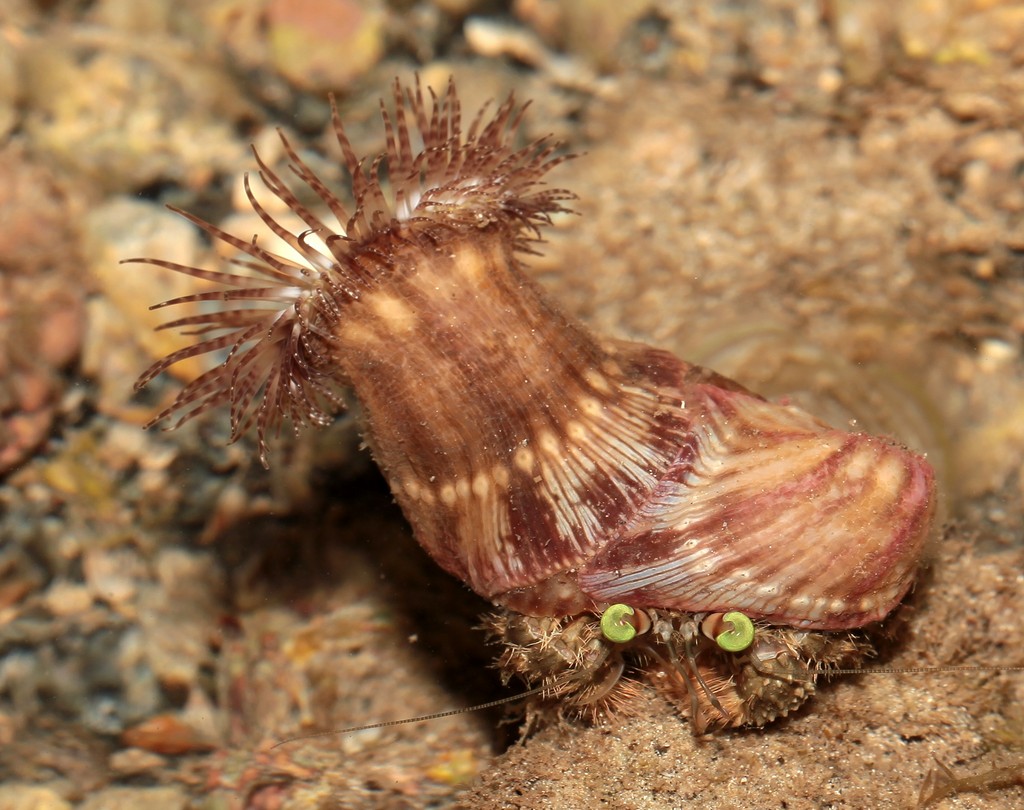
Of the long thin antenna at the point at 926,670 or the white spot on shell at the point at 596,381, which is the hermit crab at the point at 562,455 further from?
the long thin antenna at the point at 926,670

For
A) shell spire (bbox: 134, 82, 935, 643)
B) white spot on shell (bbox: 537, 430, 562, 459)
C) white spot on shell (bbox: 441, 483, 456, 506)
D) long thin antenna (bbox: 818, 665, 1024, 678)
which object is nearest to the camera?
shell spire (bbox: 134, 82, 935, 643)

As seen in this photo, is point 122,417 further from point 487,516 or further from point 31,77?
point 487,516

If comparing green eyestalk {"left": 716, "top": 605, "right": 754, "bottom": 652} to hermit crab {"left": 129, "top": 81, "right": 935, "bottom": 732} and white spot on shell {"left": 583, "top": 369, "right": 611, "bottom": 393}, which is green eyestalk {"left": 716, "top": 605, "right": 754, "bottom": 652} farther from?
white spot on shell {"left": 583, "top": 369, "right": 611, "bottom": 393}

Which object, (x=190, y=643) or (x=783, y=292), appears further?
(x=783, y=292)

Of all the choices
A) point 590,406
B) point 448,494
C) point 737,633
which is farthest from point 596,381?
point 737,633

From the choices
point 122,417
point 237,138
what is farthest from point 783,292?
point 122,417

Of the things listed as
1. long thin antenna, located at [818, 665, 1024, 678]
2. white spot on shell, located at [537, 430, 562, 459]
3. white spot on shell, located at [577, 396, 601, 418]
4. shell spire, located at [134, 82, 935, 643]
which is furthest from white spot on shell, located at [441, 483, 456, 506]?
long thin antenna, located at [818, 665, 1024, 678]

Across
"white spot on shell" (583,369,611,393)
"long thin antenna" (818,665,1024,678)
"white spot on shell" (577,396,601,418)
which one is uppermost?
"white spot on shell" (583,369,611,393)

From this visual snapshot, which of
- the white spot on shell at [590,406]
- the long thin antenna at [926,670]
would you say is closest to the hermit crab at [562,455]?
the white spot on shell at [590,406]
